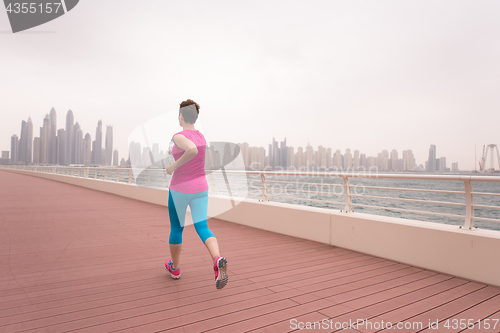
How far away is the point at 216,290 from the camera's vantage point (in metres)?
2.77

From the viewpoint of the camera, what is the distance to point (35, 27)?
1040cm

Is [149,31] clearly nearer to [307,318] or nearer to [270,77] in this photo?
[307,318]

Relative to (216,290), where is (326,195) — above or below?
below

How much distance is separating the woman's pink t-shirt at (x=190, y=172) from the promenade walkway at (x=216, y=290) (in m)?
0.98

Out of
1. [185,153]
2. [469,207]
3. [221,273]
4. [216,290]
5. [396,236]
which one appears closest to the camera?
[221,273]

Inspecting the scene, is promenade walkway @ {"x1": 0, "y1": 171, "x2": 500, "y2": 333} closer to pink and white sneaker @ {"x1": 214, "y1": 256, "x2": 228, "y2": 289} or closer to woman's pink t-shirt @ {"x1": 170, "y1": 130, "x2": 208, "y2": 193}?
pink and white sneaker @ {"x1": 214, "y1": 256, "x2": 228, "y2": 289}

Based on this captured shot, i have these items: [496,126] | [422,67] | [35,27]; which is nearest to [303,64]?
[422,67]

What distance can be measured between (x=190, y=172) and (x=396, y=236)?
112 inches

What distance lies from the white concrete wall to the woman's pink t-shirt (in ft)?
8.70

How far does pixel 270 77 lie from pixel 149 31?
3403cm

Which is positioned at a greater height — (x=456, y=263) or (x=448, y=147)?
(x=448, y=147)

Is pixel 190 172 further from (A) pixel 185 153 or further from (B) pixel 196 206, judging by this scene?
(B) pixel 196 206

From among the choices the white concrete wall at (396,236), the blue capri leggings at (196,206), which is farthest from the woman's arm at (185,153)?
the white concrete wall at (396,236)

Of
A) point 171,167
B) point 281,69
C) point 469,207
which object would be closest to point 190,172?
point 171,167
